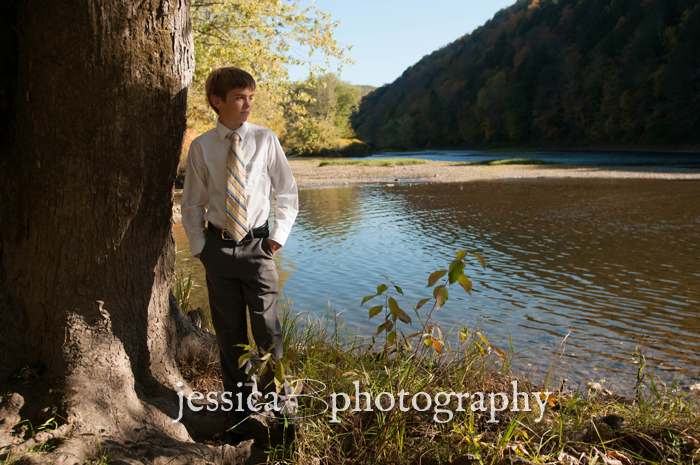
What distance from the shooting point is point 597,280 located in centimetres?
769

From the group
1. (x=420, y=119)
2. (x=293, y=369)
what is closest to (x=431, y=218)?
(x=293, y=369)

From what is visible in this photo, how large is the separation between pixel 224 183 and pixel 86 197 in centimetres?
67

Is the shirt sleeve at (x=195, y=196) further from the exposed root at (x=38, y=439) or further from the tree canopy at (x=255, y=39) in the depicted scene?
the tree canopy at (x=255, y=39)

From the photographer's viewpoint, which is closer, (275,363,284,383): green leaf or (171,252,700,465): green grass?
(275,363,284,383): green leaf

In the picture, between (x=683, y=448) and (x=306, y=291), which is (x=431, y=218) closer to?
(x=306, y=291)

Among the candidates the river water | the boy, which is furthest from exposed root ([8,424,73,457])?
the river water

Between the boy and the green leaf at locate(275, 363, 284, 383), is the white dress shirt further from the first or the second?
the green leaf at locate(275, 363, 284, 383)

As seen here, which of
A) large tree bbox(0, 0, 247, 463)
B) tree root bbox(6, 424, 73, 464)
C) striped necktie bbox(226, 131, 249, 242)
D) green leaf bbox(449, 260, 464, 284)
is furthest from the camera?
striped necktie bbox(226, 131, 249, 242)

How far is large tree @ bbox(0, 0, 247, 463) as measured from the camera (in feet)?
8.24

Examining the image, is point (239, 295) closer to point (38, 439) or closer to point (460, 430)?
point (38, 439)

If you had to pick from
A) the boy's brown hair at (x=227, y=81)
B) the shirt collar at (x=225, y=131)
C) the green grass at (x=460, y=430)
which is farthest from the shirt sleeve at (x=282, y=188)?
the green grass at (x=460, y=430)

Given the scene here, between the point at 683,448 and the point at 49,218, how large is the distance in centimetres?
322

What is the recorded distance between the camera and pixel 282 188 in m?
2.90

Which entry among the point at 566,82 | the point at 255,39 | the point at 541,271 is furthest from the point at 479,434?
the point at 566,82
